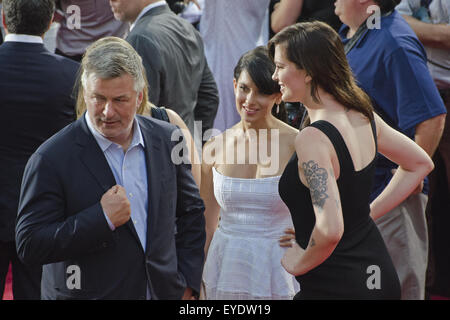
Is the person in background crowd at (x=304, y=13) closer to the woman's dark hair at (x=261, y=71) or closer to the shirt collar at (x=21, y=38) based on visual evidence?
the woman's dark hair at (x=261, y=71)

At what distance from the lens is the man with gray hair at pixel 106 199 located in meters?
2.41

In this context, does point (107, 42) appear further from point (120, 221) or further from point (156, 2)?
point (156, 2)

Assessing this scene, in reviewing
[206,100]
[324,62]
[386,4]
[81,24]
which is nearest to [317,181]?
[324,62]

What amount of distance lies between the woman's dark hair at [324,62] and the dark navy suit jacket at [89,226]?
2.01 feet

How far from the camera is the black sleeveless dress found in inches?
102

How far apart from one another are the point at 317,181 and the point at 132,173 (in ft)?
2.24

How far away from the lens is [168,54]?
393 cm

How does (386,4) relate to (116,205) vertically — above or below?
above

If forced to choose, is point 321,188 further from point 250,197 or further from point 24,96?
point 24,96

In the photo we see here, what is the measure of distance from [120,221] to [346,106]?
94cm

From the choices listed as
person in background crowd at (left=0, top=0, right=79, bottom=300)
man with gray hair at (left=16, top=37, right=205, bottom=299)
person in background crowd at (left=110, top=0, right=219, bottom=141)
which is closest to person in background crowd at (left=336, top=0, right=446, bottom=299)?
person in background crowd at (left=110, top=0, right=219, bottom=141)

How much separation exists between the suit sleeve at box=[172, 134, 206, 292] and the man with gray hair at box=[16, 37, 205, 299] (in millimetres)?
74

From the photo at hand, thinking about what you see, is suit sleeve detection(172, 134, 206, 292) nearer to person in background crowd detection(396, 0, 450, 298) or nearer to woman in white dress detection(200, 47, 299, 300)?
woman in white dress detection(200, 47, 299, 300)

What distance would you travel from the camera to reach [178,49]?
4031mm
